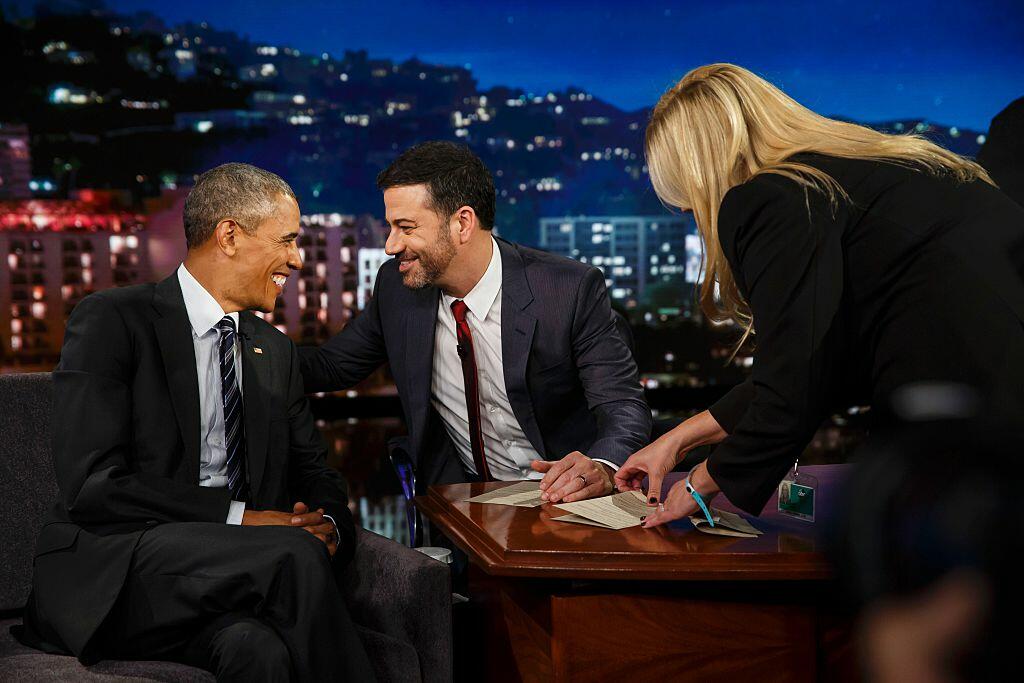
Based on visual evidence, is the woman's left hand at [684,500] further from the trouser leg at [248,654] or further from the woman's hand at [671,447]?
the trouser leg at [248,654]

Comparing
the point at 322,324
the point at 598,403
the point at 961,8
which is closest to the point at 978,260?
the point at 598,403

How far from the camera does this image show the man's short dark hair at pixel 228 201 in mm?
2393

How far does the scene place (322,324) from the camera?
458 centimetres

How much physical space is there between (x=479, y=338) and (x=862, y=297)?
128cm

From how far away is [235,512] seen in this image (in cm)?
213

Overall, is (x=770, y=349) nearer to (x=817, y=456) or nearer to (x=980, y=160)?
(x=980, y=160)

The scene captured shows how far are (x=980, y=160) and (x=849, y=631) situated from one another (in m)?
1.70

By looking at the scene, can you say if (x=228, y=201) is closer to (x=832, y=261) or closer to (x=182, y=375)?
(x=182, y=375)

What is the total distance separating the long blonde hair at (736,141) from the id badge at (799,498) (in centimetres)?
47

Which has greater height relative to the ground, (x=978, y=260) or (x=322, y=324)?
(x=978, y=260)

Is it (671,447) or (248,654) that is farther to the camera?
(671,447)

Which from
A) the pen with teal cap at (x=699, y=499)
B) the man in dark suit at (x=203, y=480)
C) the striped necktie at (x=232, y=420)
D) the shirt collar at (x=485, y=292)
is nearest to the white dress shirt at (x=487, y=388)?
the shirt collar at (x=485, y=292)

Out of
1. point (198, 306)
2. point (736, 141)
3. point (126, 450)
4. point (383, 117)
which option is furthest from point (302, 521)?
point (383, 117)

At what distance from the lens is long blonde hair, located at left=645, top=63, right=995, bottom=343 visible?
1.81m
